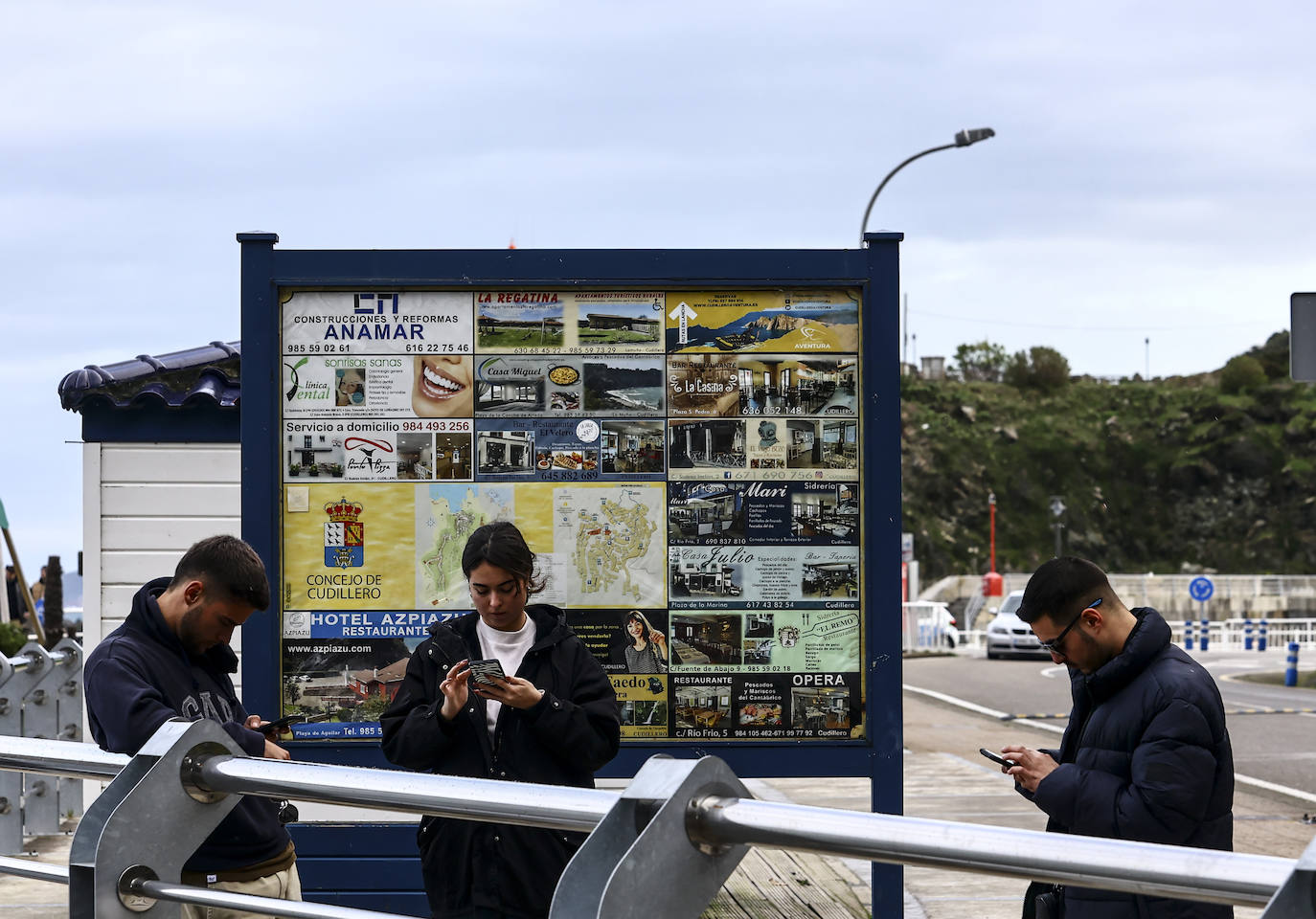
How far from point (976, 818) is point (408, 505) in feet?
18.9

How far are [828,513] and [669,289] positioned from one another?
1.05 meters

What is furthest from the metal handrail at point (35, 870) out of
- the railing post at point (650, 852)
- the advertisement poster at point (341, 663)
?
the advertisement poster at point (341, 663)

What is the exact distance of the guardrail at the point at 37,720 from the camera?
8.37 meters

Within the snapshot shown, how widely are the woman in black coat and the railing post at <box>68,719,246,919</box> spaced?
Answer: 4.13ft

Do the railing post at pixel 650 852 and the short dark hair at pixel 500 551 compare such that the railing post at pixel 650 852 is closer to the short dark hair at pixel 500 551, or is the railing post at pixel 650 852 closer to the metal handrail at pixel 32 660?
the short dark hair at pixel 500 551

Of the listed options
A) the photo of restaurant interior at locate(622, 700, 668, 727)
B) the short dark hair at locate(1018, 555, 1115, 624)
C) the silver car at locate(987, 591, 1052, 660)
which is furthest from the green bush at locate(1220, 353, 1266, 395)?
the short dark hair at locate(1018, 555, 1115, 624)

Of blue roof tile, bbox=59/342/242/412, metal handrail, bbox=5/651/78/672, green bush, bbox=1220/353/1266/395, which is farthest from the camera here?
green bush, bbox=1220/353/1266/395

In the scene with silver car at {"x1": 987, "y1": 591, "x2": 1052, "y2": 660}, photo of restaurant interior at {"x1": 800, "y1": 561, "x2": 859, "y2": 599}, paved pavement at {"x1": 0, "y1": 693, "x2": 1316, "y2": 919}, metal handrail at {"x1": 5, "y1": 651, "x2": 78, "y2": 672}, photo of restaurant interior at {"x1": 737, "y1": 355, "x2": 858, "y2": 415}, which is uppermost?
photo of restaurant interior at {"x1": 737, "y1": 355, "x2": 858, "y2": 415}

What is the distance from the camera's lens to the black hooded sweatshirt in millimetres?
3309

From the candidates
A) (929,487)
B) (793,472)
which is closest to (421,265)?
(793,472)

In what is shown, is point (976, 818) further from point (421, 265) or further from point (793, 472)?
point (421, 265)

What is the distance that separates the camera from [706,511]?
18.8 feet

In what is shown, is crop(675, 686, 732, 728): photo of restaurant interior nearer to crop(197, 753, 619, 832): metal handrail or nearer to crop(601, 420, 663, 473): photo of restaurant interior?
crop(601, 420, 663, 473): photo of restaurant interior

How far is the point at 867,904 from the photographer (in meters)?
6.96
